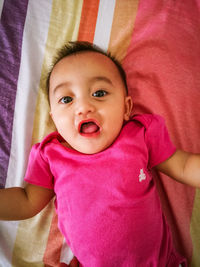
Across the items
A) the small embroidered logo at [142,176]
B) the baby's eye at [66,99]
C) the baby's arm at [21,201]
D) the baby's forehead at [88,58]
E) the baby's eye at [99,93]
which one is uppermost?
the baby's forehead at [88,58]

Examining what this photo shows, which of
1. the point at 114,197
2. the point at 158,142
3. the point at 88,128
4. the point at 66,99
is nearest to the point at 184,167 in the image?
the point at 158,142

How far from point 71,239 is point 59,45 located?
84 centimetres

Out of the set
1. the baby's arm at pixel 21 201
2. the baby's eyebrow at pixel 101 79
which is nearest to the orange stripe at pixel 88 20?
the baby's eyebrow at pixel 101 79

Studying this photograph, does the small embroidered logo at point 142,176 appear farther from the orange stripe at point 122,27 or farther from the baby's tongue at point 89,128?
the orange stripe at point 122,27

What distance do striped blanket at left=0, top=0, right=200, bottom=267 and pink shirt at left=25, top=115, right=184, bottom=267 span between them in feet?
0.49

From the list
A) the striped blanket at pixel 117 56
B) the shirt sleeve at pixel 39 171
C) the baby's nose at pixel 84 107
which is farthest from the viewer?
→ the striped blanket at pixel 117 56

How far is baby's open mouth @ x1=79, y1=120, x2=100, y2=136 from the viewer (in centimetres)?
74

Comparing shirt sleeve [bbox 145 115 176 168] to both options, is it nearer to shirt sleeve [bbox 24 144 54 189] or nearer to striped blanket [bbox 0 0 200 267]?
striped blanket [bbox 0 0 200 267]

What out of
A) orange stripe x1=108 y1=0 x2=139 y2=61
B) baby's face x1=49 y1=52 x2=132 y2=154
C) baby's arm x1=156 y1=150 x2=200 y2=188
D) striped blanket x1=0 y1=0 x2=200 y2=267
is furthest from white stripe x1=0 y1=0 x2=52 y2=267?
baby's arm x1=156 y1=150 x2=200 y2=188

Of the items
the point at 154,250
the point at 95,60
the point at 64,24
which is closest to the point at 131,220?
the point at 154,250

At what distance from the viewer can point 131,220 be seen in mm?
735

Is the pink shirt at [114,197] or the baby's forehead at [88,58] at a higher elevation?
the baby's forehead at [88,58]

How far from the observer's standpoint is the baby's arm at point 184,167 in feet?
2.60

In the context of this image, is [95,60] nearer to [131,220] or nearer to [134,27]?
[134,27]
